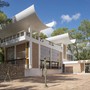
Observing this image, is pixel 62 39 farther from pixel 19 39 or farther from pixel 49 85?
pixel 49 85

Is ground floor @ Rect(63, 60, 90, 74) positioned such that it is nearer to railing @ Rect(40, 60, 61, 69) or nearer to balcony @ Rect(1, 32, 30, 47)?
railing @ Rect(40, 60, 61, 69)

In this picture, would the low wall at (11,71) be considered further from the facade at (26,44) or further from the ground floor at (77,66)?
the ground floor at (77,66)

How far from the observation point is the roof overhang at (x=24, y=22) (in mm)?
26075

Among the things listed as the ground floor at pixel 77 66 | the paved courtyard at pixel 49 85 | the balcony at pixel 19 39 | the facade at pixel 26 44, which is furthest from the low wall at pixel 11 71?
the ground floor at pixel 77 66

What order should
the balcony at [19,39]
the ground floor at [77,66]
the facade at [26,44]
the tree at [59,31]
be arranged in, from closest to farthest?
the facade at [26,44] → the balcony at [19,39] → the ground floor at [77,66] → the tree at [59,31]

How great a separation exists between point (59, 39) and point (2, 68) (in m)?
21.4

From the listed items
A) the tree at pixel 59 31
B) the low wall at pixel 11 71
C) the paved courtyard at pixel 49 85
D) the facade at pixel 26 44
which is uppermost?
the tree at pixel 59 31

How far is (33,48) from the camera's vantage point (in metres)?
28.7

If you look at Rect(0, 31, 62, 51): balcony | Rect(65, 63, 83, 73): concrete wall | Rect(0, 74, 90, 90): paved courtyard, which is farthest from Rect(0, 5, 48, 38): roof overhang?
Rect(65, 63, 83, 73): concrete wall

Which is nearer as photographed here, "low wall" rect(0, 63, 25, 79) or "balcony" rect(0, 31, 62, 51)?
"low wall" rect(0, 63, 25, 79)

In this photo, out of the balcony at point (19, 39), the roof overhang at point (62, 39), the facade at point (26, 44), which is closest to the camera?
the facade at point (26, 44)

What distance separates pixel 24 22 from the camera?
2761cm

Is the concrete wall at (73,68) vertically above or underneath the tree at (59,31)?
underneath

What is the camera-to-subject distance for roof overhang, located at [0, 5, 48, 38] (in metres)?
26.1
